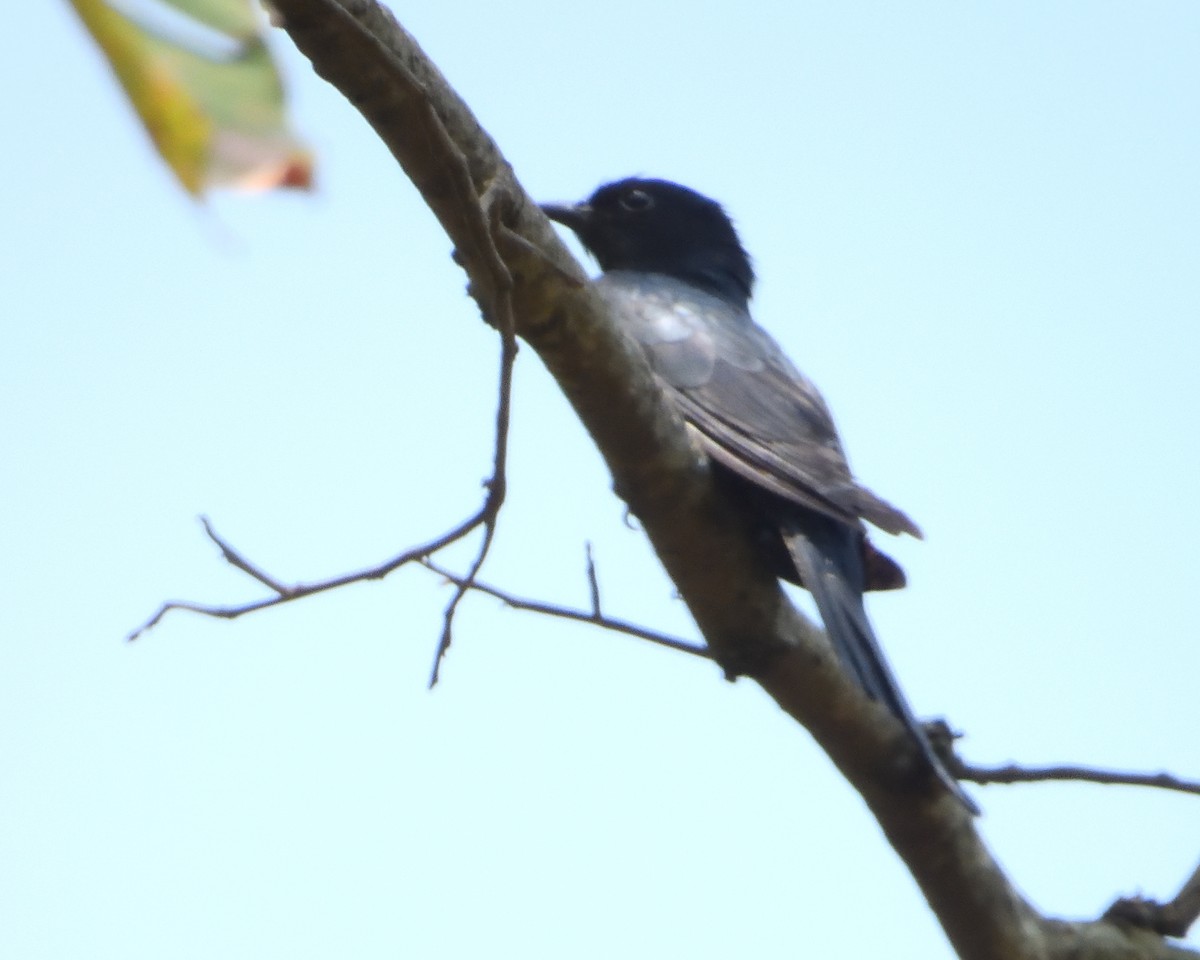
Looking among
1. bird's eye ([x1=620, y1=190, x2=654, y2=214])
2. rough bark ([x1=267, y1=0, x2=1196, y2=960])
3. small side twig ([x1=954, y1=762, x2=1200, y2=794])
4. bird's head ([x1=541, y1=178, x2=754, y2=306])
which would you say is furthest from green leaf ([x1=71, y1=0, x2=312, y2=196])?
bird's eye ([x1=620, y1=190, x2=654, y2=214])

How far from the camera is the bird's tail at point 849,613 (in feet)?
12.3

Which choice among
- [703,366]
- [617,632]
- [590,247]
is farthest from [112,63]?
[590,247]

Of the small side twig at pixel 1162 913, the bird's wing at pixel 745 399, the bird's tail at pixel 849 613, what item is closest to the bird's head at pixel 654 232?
the bird's wing at pixel 745 399

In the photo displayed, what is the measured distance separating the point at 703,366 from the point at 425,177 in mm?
2199

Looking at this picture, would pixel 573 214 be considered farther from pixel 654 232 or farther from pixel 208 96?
pixel 208 96

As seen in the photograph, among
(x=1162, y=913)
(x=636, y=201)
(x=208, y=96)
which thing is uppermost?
(x=636, y=201)

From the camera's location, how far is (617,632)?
3744mm

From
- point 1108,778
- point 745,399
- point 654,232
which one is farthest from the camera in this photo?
point 654,232

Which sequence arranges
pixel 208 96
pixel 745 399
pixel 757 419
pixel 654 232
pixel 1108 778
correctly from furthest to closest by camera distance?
pixel 654 232, pixel 745 399, pixel 757 419, pixel 1108 778, pixel 208 96

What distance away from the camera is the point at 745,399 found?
15.7 feet

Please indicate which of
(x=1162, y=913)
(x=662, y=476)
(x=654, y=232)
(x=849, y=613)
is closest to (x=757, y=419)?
(x=849, y=613)

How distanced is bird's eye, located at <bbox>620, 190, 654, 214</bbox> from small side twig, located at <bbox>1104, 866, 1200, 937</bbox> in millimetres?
3934

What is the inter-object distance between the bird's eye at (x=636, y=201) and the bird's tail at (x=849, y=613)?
2624mm

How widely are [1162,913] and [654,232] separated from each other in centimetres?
392
